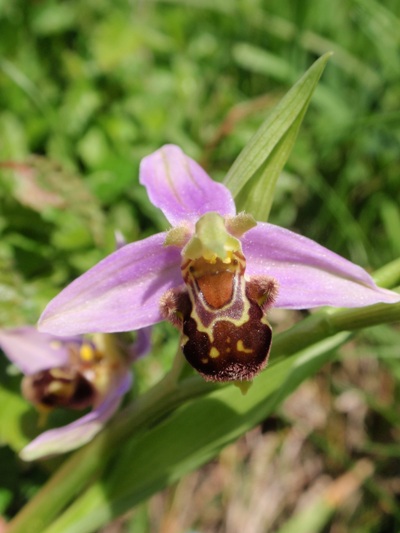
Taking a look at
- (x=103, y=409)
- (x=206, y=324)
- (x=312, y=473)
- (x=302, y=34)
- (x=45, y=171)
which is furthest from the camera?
(x=302, y=34)

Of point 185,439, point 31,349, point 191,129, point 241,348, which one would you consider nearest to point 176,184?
point 241,348

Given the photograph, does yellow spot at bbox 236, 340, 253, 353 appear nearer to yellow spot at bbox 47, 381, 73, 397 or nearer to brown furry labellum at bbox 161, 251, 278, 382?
brown furry labellum at bbox 161, 251, 278, 382

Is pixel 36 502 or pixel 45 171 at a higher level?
pixel 45 171

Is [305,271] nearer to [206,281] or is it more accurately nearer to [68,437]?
[206,281]

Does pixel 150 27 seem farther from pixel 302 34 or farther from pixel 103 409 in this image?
pixel 103 409

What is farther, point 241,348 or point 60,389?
point 60,389

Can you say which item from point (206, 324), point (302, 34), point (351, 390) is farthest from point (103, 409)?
point (302, 34)

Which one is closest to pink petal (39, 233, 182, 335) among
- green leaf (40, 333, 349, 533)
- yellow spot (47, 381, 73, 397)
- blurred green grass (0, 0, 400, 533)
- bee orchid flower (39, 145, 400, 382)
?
bee orchid flower (39, 145, 400, 382)
